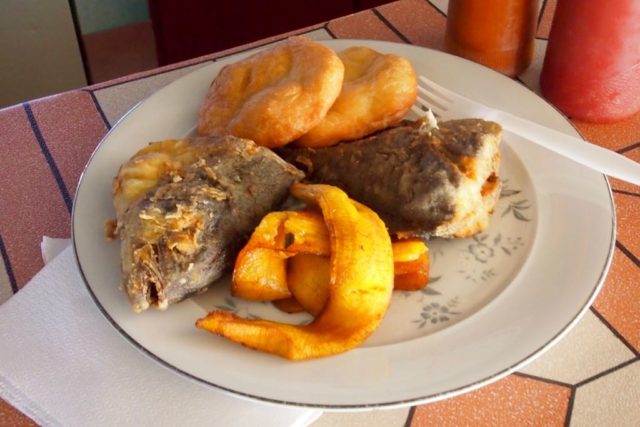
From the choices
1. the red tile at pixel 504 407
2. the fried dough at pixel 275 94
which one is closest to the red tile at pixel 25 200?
the fried dough at pixel 275 94

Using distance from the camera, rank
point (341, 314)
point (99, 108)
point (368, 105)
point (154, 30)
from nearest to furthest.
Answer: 1. point (341, 314)
2. point (368, 105)
3. point (99, 108)
4. point (154, 30)

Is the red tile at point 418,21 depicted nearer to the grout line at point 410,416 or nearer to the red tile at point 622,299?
the red tile at point 622,299

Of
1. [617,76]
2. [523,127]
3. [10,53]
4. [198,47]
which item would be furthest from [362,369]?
[10,53]

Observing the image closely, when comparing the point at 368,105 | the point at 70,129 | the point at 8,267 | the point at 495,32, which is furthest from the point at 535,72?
the point at 8,267

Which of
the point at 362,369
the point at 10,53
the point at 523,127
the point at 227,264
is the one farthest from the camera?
the point at 10,53

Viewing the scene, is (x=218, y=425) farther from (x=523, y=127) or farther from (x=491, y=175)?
(x=523, y=127)

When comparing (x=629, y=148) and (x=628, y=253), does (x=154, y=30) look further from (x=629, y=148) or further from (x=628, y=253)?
(x=628, y=253)

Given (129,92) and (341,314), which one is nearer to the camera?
(341,314)

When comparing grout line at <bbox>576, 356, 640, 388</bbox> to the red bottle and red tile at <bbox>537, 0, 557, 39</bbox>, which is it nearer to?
the red bottle
